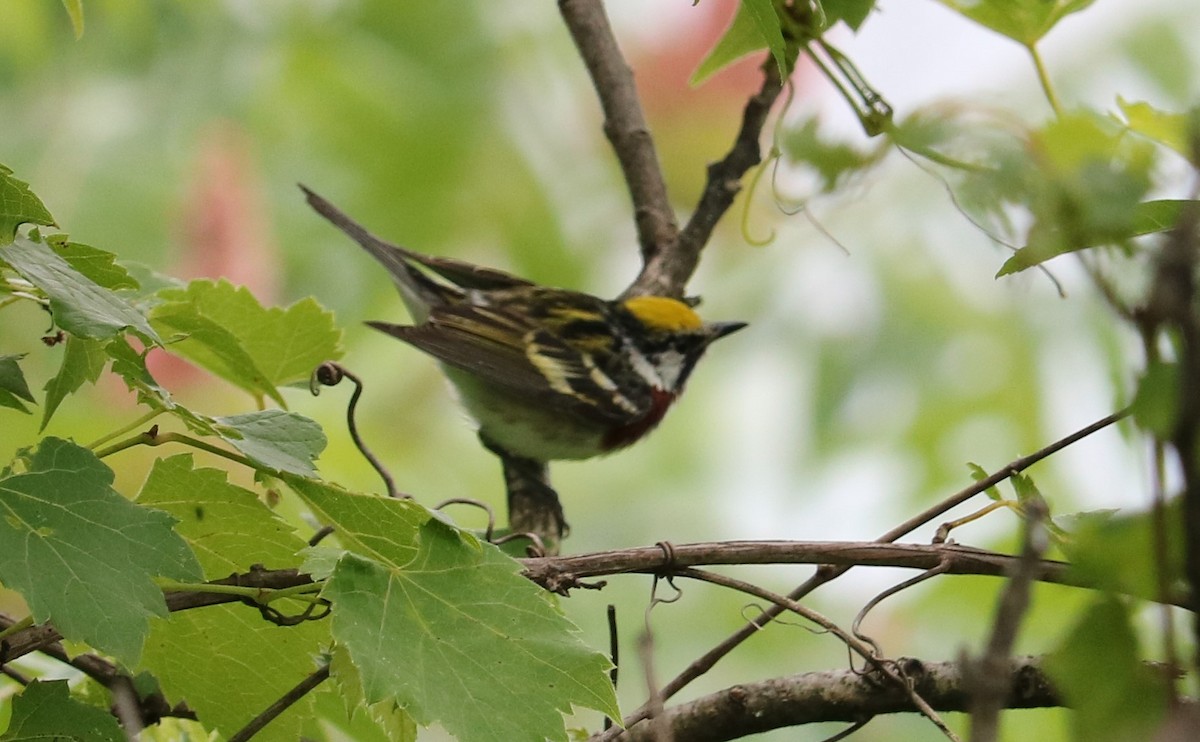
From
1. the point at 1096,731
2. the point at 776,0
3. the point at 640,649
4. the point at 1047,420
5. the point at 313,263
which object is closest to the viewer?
the point at 1096,731

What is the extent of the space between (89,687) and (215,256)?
2.86m

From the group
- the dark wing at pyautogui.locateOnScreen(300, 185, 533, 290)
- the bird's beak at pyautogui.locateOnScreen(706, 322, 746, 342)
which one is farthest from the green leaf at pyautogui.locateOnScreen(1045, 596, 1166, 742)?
the bird's beak at pyautogui.locateOnScreen(706, 322, 746, 342)

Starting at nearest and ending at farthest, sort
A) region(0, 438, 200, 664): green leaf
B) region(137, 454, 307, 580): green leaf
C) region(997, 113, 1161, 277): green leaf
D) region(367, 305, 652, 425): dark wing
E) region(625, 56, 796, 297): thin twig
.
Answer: region(997, 113, 1161, 277): green leaf, region(0, 438, 200, 664): green leaf, region(137, 454, 307, 580): green leaf, region(625, 56, 796, 297): thin twig, region(367, 305, 652, 425): dark wing

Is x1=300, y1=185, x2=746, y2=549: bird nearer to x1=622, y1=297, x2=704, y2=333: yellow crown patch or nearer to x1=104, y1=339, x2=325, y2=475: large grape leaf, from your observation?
x1=622, y1=297, x2=704, y2=333: yellow crown patch

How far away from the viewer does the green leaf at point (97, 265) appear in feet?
3.77

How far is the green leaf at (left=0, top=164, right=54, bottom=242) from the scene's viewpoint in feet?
3.36

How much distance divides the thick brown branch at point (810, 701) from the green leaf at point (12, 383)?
0.68 m

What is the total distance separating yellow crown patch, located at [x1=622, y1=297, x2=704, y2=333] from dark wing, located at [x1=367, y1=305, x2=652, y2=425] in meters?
0.25

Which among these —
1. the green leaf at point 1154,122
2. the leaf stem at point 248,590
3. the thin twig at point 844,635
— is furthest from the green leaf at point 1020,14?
the leaf stem at point 248,590

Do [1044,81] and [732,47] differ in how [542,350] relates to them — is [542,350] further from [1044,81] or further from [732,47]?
[1044,81]

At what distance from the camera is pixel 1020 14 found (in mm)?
1646

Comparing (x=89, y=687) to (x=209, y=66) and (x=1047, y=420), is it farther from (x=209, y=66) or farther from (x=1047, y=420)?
(x=209, y=66)

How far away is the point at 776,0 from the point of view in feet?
5.66

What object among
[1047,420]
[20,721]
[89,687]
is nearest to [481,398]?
[1047,420]
